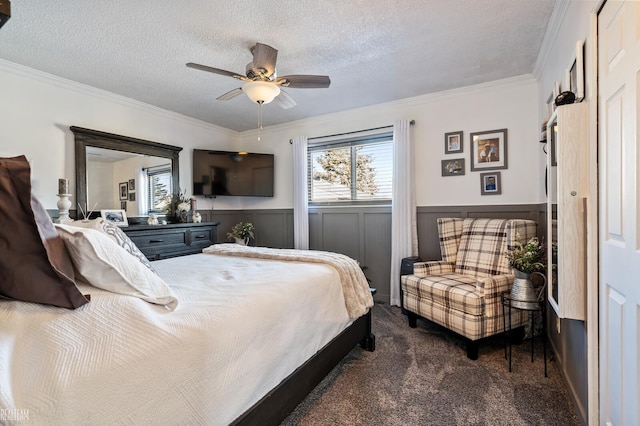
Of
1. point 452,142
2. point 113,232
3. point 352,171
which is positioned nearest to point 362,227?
point 352,171

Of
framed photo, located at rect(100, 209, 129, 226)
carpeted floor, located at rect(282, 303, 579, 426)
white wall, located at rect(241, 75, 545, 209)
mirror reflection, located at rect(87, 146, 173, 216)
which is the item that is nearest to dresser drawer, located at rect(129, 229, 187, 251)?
framed photo, located at rect(100, 209, 129, 226)

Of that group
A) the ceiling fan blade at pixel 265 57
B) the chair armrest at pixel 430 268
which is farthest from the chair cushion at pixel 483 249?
the ceiling fan blade at pixel 265 57

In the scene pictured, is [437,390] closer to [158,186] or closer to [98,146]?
[158,186]

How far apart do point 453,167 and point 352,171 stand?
51.3 inches

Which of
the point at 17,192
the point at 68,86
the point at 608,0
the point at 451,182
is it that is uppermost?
the point at 68,86

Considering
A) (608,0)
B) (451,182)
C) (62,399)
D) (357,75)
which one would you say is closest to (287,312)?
(62,399)

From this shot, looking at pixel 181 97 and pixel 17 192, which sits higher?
pixel 181 97

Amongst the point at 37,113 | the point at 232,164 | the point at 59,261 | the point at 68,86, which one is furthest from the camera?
the point at 232,164

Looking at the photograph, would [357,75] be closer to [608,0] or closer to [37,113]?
[608,0]

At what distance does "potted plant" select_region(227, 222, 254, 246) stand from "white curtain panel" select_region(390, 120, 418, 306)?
2.28 meters

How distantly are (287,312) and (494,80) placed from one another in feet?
10.6

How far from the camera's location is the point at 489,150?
3.24 meters

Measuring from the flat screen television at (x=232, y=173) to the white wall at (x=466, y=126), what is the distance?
2.53 ft

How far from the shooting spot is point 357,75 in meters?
2.96
